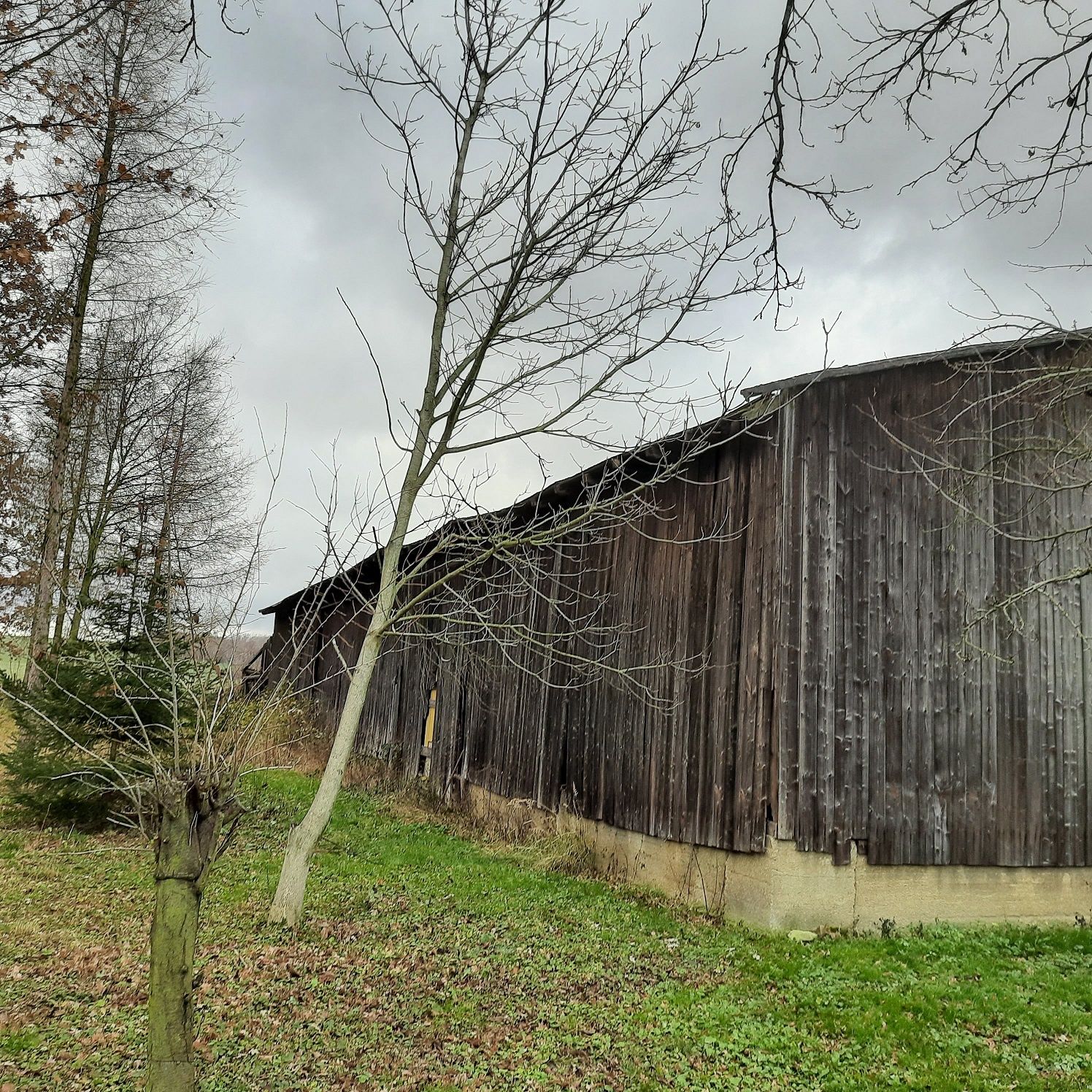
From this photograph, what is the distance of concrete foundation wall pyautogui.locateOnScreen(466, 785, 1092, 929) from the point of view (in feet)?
25.9

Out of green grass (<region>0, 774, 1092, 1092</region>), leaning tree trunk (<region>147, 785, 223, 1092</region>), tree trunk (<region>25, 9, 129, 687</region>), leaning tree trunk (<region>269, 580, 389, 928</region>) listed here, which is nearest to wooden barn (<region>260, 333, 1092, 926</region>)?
leaning tree trunk (<region>269, 580, 389, 928</region>)

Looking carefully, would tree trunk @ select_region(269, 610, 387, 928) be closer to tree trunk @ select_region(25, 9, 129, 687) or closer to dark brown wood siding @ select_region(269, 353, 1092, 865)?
dark brown wood siding @ select_region(269, 353, 1092, 865)

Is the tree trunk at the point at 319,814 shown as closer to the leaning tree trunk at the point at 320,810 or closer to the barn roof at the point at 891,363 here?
the leaning tree trunk at the point at 320,810

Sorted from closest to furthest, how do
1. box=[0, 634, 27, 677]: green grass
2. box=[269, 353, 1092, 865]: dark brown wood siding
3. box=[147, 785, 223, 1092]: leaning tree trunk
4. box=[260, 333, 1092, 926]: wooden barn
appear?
box=[147, 785, 223, 1092]: leaning tree trunk < box=[260, 333, 1092, 926]: wooden barn < box=[269, 353, 1092, 865]: dark brown wood siding < box=[0, 634, 27, 677]: green grass

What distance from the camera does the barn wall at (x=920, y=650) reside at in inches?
325

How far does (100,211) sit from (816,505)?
11825 millimetres

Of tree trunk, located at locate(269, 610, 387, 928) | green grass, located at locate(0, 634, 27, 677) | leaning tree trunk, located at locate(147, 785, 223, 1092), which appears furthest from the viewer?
green grass, located at locate(0, 634, 27, 677)

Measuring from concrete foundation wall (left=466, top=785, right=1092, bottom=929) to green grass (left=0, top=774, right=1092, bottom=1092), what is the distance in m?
0.27

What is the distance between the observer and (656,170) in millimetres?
8719

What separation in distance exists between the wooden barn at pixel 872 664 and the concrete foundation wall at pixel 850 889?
0.9 inches

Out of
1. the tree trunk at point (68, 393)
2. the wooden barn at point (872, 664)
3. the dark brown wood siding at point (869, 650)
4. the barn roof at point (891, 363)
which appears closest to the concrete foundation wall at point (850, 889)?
the wooden barn at point (872, 664)

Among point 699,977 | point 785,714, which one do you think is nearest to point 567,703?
point 785,714

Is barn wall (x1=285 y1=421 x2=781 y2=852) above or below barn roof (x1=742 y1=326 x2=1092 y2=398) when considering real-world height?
below

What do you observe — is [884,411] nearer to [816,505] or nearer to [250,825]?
[816,505]
